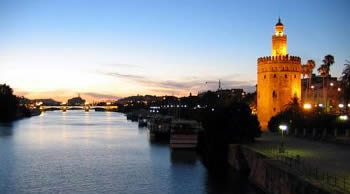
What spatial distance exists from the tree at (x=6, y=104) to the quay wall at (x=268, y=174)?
4932 inches

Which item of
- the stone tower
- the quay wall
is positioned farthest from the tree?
the quay wall

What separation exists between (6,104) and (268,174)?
141 m

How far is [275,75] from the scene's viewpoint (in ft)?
→ 219

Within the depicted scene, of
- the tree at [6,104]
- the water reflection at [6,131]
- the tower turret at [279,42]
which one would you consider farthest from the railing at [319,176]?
the tree at [6,104]

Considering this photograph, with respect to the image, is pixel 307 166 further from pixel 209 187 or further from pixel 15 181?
pixel 15 181

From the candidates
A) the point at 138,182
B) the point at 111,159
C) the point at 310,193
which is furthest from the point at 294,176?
the point at 111,159

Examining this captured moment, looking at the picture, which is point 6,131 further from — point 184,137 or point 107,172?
point 107,172

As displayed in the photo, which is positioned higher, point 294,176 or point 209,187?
point 294,176

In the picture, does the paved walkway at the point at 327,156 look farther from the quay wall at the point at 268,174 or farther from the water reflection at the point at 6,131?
the water reflection at the point at 6,131

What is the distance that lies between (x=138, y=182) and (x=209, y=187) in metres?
5.63

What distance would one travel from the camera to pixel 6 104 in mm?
158000

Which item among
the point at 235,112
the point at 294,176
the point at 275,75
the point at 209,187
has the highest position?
the point at 275,75

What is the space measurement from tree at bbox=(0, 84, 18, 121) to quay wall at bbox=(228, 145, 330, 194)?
12527cm

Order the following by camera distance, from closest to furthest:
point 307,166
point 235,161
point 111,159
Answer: point 307,166 < point 235,161 < point 111,159
